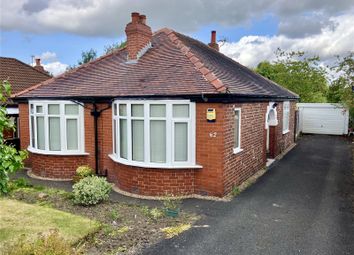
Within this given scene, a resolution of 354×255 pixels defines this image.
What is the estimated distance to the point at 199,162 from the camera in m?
9.60

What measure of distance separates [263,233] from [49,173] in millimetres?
8669

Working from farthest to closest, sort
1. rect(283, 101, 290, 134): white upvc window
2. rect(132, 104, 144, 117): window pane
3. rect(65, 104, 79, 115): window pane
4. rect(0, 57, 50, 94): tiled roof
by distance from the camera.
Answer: rect(0, 57, 50, 94): tiled roof < rect(283, 101, 290, 134): white upvc window < rect(65, 104, 79, 115): window pane < rect(132, 104, 144, 117): window pane

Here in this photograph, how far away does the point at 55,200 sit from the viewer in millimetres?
9391

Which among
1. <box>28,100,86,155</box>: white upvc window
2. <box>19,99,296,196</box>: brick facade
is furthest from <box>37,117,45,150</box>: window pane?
<box>19,99,296,196</box>: brick facade

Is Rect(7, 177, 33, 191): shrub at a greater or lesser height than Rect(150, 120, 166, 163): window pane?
lesser

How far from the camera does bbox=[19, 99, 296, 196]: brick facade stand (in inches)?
368

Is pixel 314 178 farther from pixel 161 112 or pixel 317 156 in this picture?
pixel 161 112

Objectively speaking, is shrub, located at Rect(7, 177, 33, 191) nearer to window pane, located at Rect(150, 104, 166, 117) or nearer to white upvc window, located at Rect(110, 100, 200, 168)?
white upvc window, located at Rect(110, 100, 200, 168)

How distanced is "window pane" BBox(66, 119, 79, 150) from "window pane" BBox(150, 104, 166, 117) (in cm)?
399

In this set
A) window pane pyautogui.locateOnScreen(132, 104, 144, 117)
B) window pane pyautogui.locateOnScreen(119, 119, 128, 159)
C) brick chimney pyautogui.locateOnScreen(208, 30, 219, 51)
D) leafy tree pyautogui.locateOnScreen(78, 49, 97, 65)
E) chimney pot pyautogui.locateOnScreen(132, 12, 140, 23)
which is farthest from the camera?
leafy tree pyautogui.locateOnScreen(78, 49, 97, 65)

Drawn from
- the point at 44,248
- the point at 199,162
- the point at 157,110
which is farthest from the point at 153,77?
the point at 44,248

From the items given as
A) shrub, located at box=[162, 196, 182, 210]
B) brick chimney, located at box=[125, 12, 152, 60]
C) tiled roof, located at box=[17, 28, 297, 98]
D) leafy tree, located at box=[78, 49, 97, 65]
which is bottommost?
shrub, located at box=[162, 196, 182, 210]

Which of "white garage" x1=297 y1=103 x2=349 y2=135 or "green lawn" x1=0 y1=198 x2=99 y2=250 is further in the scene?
"white garage" x1=297 y1=103 x2=349 y2=135

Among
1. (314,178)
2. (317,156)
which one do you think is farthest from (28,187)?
(317,156)
